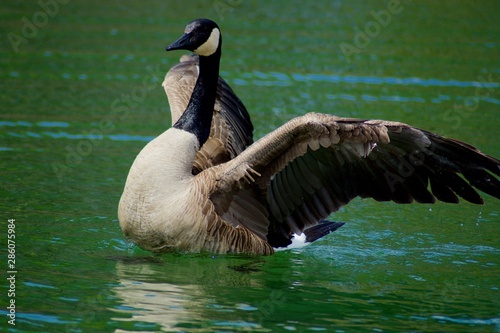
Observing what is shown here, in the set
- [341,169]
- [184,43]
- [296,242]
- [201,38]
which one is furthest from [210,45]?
[296,242]

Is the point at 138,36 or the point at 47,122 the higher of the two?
the point at 138,36

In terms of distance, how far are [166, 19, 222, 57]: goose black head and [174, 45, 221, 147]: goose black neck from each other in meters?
0.12

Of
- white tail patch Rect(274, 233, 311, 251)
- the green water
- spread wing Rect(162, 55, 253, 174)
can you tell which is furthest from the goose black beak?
white tail patch Rect(274, 233, 311, 251)

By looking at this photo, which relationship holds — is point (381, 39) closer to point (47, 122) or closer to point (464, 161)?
point (47, 122)

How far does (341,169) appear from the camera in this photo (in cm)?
960

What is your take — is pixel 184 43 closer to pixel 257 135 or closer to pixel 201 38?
pixel 201 38

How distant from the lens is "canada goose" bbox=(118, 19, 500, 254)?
29.3 feet

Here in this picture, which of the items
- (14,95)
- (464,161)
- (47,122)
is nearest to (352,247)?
(464,161)

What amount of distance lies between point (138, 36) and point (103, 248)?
12.3m

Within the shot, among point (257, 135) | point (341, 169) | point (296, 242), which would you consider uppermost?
point (257, 135)

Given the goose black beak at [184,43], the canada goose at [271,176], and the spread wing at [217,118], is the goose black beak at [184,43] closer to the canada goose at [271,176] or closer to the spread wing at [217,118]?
the canada goose at [271,176]

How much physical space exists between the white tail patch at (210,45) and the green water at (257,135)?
8.25 feet

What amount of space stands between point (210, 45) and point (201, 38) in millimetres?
191

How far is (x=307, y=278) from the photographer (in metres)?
9.53
